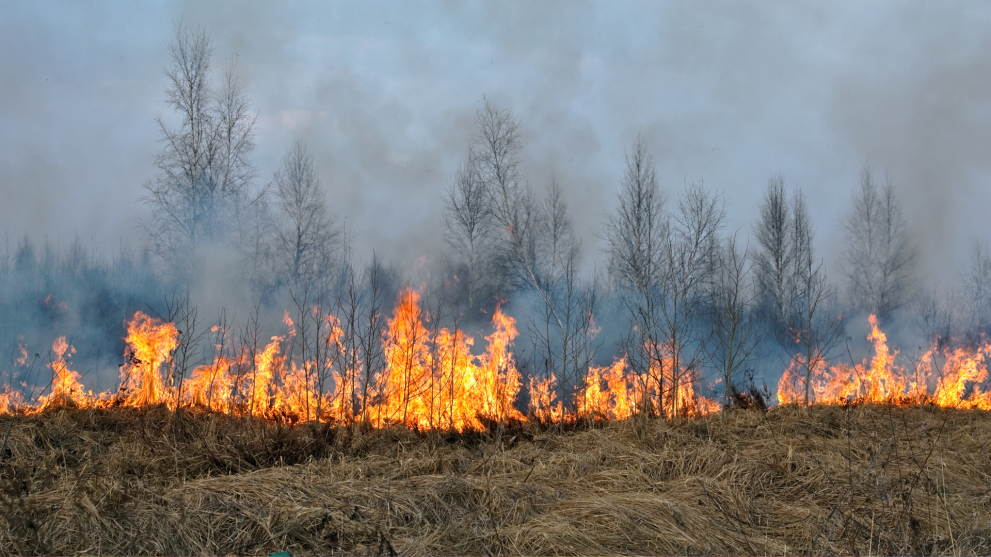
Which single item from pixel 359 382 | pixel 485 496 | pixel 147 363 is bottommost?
pixel 485 496

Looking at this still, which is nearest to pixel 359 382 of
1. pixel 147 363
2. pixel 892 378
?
pixel 147 363

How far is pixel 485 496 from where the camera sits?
5.09 m

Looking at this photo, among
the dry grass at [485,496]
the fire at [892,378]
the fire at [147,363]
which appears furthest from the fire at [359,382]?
the fire at [892,378]

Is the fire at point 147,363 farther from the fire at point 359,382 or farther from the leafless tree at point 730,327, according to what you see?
the leafless tree at point 730,327

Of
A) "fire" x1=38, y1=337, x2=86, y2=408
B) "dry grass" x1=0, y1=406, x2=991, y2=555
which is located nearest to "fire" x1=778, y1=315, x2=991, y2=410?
"dry grass" x1=0, y1=406, x2=991, y2=555

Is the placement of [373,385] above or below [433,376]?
below

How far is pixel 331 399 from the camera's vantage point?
11945mm

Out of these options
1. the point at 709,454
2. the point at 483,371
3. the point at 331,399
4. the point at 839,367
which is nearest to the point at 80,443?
the point at 331,399

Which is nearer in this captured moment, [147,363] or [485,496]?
[485,496]

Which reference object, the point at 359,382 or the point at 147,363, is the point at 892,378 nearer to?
the point at 359,382

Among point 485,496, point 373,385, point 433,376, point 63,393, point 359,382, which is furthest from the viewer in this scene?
point 433,376

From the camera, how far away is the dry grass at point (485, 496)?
411 cm

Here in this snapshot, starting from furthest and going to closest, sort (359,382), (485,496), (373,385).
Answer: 1. (359,382)
2. (373,385)
3. (485,496)

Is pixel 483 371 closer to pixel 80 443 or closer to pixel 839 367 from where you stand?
pixel 80 443
